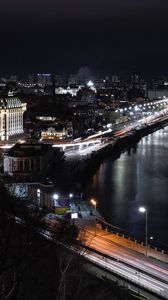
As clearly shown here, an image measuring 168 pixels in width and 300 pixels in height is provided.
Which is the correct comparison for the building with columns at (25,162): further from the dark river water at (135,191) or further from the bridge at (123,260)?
the bridge at (123,260)

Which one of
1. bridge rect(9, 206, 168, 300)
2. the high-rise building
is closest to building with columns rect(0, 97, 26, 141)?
bridge rect(9, 206, 168, 300)

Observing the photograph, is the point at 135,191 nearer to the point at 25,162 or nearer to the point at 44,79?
the point at 25,162

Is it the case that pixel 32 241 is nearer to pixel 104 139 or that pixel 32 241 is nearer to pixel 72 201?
pixel 72 201

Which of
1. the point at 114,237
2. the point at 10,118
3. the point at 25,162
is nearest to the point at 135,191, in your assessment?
the point at 25,162

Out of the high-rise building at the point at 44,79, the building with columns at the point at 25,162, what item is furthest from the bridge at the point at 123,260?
the high-rise building at the point at 44,79

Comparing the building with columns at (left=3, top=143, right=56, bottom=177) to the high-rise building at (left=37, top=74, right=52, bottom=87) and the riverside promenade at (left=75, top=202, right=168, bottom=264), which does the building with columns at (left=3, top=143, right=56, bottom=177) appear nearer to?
the riverside promenade at (left=75, top=202, right=168, bottom=264)

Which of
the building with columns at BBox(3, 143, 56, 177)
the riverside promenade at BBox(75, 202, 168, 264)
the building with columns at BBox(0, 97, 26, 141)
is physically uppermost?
the building with columns at BBox(0, 97, 26, 141)

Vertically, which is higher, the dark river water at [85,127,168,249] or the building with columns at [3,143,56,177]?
the building with columns at [3,143,56,177]
